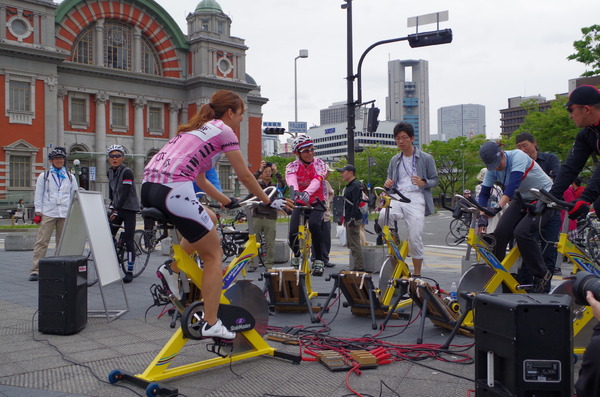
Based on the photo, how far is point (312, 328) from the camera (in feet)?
17.9

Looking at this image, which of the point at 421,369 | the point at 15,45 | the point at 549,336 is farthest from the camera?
the point at 15,45

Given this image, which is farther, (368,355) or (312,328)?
(312,328)

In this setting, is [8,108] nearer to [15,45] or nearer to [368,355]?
[15,45]

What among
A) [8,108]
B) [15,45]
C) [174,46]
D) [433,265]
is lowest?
[433,265]

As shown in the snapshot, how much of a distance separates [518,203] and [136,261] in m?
6.63

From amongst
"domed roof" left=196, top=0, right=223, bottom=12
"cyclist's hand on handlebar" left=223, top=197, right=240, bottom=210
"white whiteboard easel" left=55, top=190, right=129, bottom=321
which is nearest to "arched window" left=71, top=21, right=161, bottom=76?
"domed roof" left=196, top=0, right=223, bottom=12

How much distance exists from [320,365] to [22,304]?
4.43 meters

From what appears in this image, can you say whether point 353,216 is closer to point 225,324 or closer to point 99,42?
point 225,324

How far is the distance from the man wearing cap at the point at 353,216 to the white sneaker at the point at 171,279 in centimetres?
534

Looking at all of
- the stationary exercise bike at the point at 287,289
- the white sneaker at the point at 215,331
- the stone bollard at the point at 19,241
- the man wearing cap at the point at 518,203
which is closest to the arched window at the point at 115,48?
the stone bollard at the point at 19,241

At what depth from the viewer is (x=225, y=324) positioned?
13.2 feet

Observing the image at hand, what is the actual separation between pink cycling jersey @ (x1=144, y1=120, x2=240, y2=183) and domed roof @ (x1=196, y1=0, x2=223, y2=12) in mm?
59764

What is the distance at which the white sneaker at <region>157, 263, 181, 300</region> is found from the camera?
12.7 ft

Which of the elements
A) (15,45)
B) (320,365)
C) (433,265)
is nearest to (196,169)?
(320,365)
